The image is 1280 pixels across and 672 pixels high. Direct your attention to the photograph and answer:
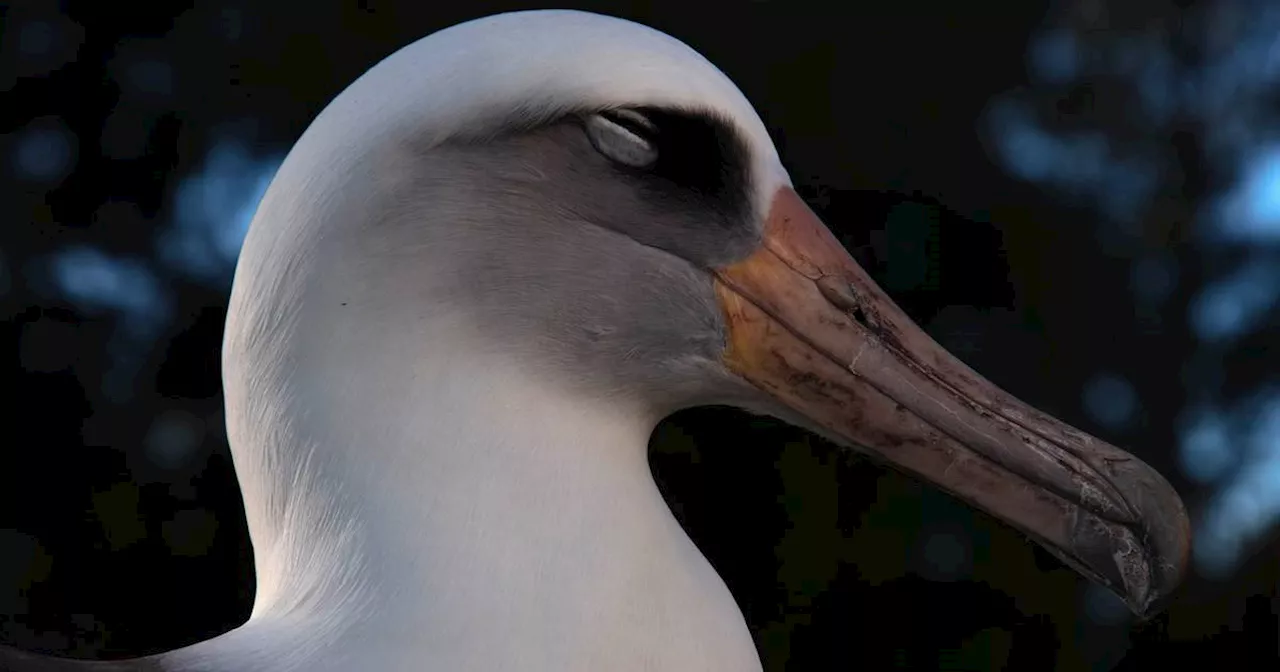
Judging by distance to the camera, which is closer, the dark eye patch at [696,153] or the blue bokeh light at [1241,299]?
the dark eye patch at [696,153]

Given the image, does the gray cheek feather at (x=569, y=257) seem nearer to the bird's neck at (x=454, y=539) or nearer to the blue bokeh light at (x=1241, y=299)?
the bird's neck at (x=454, y=539)

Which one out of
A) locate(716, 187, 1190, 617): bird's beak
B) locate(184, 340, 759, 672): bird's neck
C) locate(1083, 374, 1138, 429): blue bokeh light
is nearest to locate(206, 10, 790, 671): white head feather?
locate(184, 340, 759, 672): bird's neck

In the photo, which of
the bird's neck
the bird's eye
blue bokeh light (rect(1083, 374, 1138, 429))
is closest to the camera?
the bird's neck

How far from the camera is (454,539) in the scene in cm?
118

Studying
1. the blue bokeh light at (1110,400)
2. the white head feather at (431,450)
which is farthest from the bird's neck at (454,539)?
the blue bokeh light at (1110,400)

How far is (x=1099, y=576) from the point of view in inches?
53.2

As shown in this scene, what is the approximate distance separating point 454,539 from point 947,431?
19.3 inches

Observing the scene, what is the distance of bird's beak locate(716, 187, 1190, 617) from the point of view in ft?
4.39

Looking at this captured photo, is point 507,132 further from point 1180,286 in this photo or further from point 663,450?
point 1180,286

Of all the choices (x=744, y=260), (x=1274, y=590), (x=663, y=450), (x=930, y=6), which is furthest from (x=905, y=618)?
(x=744, y=260)

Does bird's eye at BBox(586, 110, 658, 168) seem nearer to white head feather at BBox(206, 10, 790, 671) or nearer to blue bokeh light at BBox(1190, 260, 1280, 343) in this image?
white head feather at BBox(206, 10, 790, 671)

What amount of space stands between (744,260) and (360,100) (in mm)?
391

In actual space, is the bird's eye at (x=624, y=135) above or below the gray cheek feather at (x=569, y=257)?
above

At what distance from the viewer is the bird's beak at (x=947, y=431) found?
1.34m
